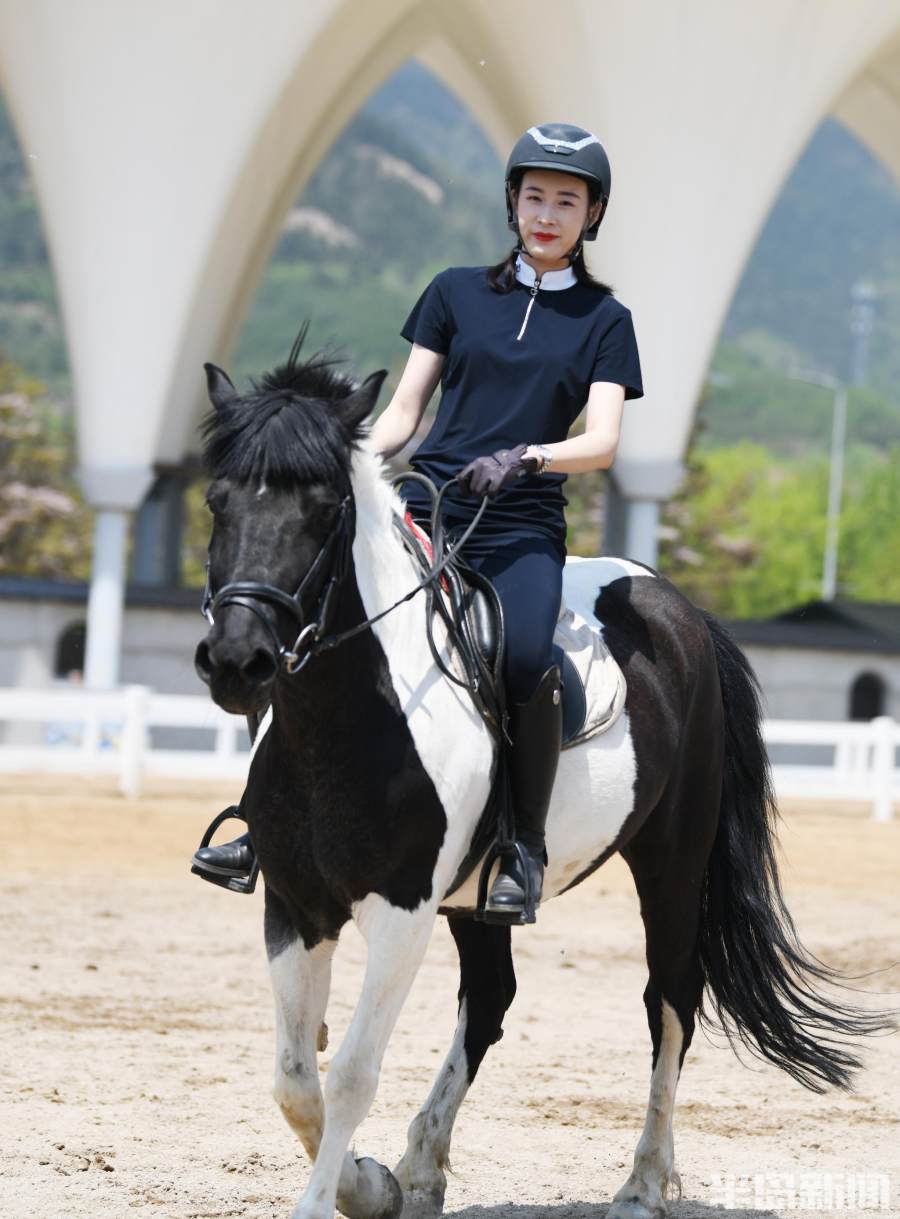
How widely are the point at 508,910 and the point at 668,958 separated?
142cm

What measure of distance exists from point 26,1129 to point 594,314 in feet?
11.3

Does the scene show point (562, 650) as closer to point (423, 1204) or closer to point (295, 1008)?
point (295, 1008)

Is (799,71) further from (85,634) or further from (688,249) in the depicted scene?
(85,634)

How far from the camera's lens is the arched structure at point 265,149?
25.2 meters

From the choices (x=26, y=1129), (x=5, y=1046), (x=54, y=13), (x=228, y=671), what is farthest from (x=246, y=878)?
(x=54, y=13)

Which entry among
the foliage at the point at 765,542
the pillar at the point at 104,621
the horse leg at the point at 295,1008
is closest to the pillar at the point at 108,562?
the pillar at the point at 104,621

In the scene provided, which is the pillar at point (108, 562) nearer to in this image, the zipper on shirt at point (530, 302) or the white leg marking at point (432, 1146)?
the white leg marking at point (432, 1146)

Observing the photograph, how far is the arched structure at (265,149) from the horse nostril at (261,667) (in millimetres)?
22617

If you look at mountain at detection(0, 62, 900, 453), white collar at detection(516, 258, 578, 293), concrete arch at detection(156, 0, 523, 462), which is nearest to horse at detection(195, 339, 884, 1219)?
white collar at detection(516, 258, 578, 293)

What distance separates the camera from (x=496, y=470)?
4582 mm

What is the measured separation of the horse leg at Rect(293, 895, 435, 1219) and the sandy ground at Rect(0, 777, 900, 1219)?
0.91 metres

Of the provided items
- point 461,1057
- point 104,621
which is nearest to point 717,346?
point 104,621

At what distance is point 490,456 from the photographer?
187 inches

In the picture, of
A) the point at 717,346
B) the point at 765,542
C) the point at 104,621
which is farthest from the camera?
the point at 717,346
